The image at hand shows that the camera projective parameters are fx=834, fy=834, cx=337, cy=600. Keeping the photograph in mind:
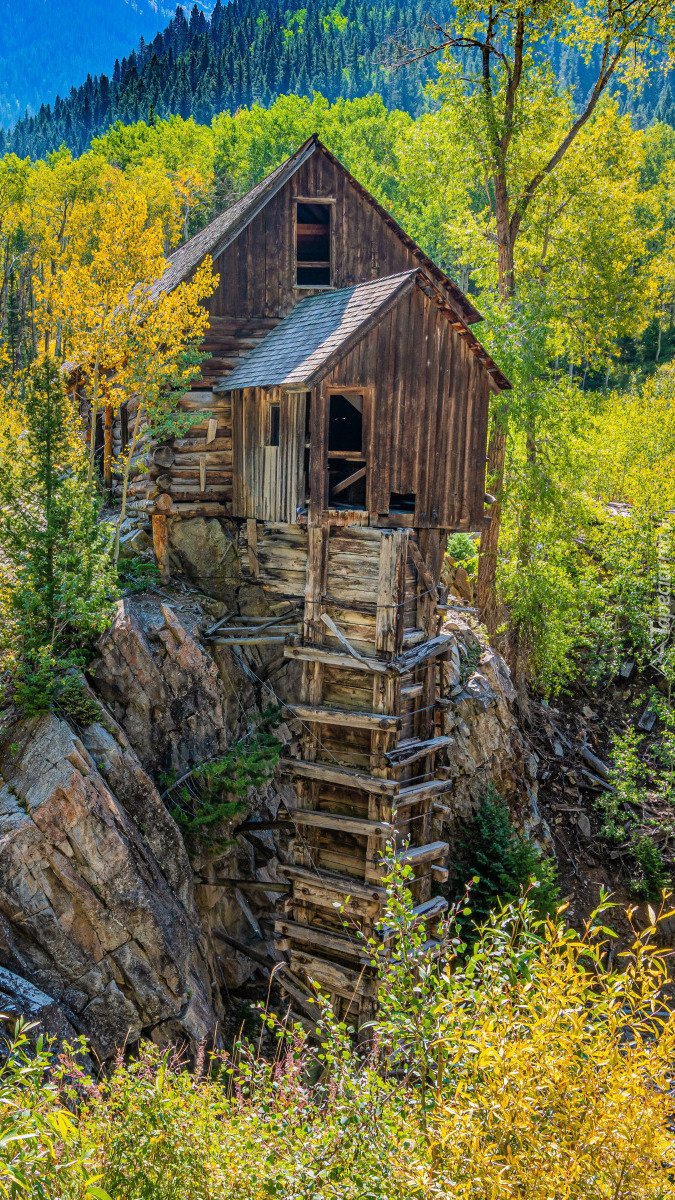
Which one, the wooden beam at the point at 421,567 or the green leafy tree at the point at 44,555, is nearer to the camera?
the green leafy tree at the point at 44,555

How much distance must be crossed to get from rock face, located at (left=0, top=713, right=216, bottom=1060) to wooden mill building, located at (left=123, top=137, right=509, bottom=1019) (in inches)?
120

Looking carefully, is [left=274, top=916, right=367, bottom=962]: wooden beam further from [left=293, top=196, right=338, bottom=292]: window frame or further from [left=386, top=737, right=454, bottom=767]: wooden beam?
[left=293, top=196, right=338, bottom=292]: window frame

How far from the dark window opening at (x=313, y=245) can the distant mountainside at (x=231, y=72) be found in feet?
264

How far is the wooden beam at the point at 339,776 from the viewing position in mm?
13414

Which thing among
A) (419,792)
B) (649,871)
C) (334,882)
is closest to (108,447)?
(419,792)

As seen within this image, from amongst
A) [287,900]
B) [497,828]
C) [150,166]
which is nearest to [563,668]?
[497,828]

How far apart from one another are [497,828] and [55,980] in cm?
993

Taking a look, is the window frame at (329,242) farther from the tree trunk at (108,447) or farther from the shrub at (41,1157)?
the shrub at (41,1157)

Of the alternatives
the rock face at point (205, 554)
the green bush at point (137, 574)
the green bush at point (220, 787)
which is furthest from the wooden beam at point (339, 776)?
the green bush at point (137, 574)

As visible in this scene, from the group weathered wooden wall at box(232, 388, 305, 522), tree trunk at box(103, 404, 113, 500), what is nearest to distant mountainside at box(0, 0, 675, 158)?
tree trunk at box(103, 404, 113, 500)

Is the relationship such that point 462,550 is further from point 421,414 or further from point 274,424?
point 274,424

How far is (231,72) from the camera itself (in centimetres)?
10300

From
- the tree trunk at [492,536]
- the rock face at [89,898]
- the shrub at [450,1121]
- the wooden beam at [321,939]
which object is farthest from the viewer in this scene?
the tree trunk at [492,536]

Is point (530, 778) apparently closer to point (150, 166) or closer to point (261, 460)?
point (261, 460)
